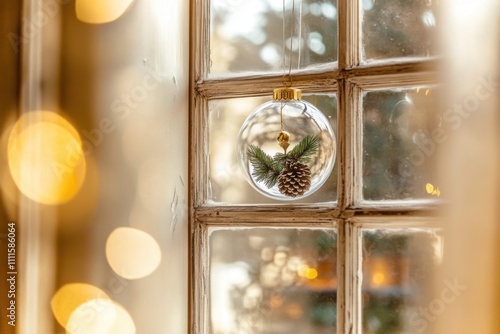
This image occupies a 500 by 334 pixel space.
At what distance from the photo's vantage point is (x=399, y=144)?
5.34ft

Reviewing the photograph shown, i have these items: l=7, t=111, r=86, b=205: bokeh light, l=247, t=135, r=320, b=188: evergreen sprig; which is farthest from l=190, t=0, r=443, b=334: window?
l=7, t=111, r=86, b=205: bokeh light

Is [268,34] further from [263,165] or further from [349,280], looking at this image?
[349,280]

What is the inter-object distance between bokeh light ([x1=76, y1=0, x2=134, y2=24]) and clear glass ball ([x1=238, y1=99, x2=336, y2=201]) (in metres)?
0.46

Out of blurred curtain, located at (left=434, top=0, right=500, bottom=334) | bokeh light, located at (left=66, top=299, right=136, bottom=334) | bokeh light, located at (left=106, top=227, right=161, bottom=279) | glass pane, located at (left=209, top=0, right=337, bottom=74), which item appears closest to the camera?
blurred curtain, located at (left=434, top=0, right=500, bottom=334)

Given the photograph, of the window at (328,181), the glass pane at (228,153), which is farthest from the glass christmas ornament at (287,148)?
the glass pane at (228,153)

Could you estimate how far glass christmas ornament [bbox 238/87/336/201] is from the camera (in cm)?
141

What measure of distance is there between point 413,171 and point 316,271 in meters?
0.35

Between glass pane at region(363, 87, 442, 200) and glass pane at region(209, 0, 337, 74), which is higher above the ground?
glass pane at region(209, 0, 337, 74)

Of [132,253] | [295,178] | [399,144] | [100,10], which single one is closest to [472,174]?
[399,144]

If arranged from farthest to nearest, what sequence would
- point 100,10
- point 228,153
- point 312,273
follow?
point 228,153
point 312,273
point 100,10

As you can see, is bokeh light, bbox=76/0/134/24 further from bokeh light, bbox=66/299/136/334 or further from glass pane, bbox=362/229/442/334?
glass pane, bbox=362/229/442/334

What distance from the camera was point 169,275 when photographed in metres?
1.74

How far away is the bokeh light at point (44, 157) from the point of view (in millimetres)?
1433

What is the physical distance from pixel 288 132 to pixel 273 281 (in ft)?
1.65
